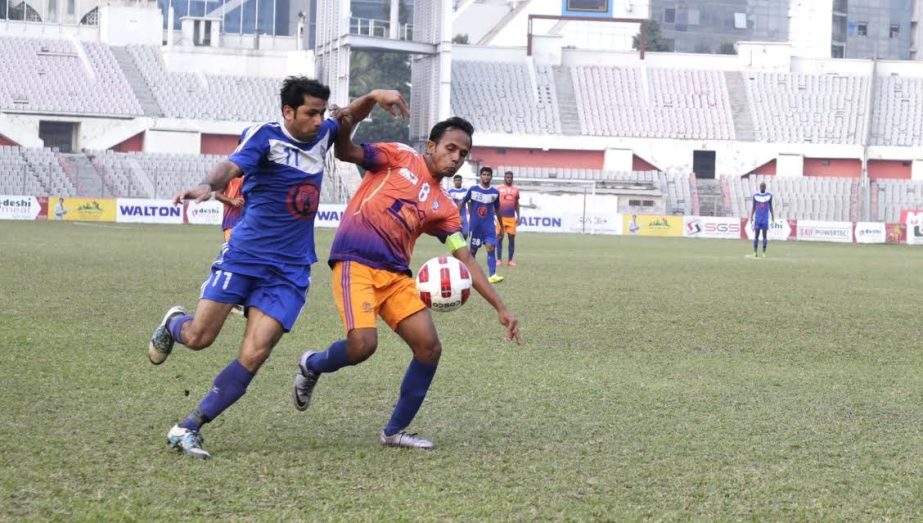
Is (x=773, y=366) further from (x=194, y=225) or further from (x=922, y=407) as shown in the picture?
(x=194, y=225)

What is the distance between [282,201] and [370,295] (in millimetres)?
664

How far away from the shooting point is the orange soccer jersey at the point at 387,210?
22.7 ft

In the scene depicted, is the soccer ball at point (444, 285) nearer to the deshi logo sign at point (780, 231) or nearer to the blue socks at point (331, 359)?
the blue socks at point (331, 359)

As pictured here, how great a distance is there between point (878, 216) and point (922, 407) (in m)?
52.1

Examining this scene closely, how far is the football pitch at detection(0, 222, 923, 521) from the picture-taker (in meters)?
5.64

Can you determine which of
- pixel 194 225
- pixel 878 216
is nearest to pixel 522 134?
pixel 878 216

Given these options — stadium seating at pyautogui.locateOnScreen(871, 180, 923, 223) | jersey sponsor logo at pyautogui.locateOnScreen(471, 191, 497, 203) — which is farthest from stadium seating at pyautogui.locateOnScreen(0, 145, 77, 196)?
stadium seating at pyautogui.locateOnScreen(871, 180, 923, 223)

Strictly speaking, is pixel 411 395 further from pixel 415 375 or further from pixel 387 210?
pixel 387 210

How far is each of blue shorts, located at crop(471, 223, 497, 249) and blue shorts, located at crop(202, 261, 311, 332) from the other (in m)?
16.0

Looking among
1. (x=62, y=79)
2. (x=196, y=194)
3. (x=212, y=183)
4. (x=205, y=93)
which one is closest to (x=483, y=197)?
(x=212, y=183)

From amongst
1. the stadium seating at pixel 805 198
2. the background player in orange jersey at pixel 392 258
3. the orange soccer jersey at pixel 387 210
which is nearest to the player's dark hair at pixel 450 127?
the background player in orange jersey at pixel 392 258

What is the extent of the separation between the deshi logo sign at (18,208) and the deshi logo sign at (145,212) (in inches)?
110

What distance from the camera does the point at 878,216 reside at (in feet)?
192

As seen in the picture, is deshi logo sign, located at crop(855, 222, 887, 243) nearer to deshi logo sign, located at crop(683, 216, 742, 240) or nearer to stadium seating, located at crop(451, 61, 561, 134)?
deshi logo sign, located at crop(683, 216, 742, 240)
